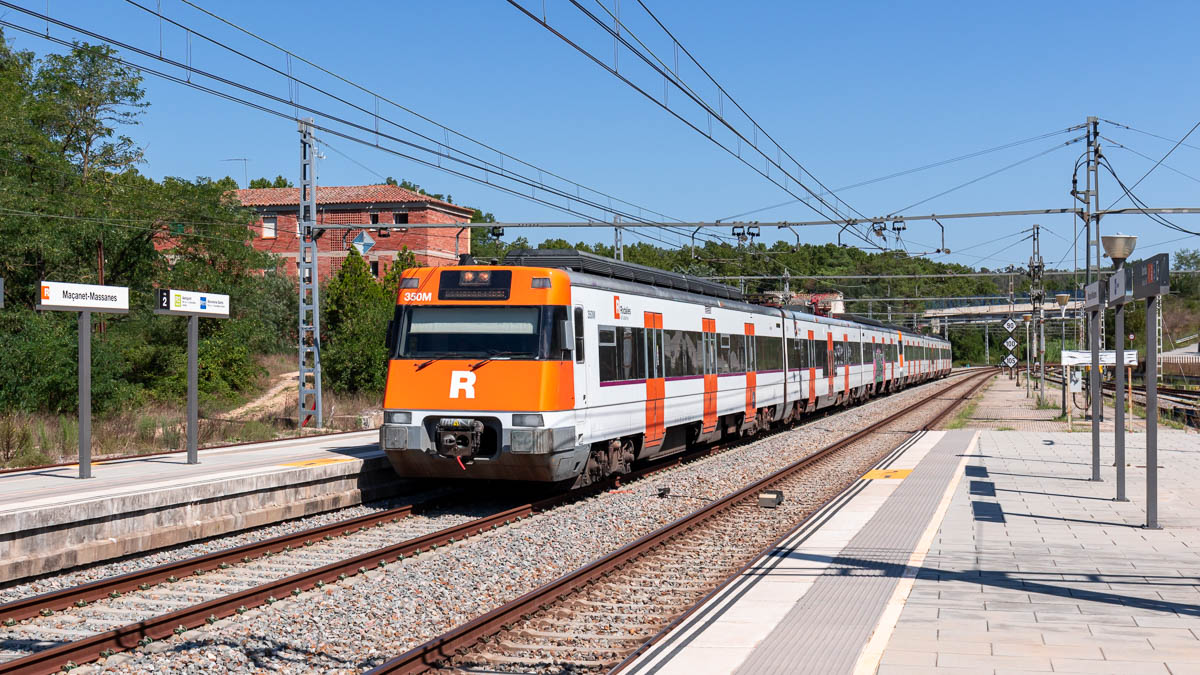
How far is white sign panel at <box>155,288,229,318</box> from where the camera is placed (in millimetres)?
15539

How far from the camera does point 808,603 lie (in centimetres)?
815

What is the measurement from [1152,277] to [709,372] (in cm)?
993

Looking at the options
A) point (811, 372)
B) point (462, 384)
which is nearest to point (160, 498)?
point (462, 384)

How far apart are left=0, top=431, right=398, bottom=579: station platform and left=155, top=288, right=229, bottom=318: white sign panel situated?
2258 mm

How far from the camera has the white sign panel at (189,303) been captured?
15539 mm

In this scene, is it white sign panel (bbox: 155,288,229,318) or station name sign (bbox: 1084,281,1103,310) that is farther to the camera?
white sign panel (bbox: 155,288,229,318)

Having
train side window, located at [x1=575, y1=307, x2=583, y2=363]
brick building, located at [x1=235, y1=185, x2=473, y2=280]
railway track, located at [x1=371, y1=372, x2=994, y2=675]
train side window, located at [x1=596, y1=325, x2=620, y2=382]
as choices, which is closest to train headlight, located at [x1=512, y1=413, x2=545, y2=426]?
train side window, located at [x1=575, y1=307, x2=583, y2=363]

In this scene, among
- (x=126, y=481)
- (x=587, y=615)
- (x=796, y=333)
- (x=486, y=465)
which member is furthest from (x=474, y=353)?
(x=796, y=333)

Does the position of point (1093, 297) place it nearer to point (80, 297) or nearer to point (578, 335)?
point (578, 335)

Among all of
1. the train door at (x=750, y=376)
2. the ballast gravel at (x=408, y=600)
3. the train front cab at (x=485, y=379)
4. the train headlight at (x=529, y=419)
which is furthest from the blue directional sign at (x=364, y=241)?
the train headlight at (x=529, y=419)

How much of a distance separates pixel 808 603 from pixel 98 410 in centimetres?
2103

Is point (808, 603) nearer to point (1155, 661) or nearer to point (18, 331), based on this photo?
point (1155, 661)

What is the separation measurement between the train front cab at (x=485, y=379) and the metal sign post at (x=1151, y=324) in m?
6.60

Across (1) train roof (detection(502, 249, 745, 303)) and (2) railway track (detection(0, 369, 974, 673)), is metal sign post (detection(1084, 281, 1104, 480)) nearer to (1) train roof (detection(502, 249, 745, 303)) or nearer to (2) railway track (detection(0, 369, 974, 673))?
(1) train roof (detection(502, 249, 745, 303))
